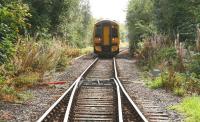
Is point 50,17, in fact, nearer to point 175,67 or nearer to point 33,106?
point 175,67

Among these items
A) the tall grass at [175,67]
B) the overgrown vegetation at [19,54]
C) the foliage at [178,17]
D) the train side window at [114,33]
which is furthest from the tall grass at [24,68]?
the train side window at [114,33]

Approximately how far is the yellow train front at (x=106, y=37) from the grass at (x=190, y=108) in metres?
22.1

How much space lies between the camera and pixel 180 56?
15555 mm

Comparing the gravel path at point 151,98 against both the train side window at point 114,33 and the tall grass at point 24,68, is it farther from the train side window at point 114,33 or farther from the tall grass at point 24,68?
the train side window at point 114,33

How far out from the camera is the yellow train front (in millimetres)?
33688

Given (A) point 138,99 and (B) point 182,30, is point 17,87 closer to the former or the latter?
(A) point 138,99

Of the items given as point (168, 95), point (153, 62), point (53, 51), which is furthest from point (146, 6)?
point (168, 95)

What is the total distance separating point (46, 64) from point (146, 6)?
21.9 metres

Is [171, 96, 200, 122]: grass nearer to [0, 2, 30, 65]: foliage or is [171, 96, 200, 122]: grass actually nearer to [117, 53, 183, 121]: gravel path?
[117, 53, 183, 121]: gravel path

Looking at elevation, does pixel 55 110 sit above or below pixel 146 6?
below

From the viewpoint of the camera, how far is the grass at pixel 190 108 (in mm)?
9592

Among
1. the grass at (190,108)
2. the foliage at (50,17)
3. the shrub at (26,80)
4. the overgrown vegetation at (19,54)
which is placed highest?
the foliage at (50,17)

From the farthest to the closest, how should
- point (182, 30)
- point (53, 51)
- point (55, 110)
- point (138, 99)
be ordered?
1. point (182, 30)
2. point (53, 51)
3. point (138, 99)
4. point (55, 110)

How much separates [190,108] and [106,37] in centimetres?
2362
